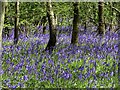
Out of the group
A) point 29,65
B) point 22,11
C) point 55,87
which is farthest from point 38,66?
point 22,11

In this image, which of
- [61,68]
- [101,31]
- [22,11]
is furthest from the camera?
[22,11]

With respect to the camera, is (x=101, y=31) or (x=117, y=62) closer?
(x=117, y=62)

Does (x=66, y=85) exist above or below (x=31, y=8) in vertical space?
below

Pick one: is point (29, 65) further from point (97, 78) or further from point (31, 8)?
point (31, 8)

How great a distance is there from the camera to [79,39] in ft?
30.8

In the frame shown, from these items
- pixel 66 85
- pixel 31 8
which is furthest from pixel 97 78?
pixel 31 8

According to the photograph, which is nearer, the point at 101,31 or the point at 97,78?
the point at 97,78

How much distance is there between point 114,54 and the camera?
6715 mm

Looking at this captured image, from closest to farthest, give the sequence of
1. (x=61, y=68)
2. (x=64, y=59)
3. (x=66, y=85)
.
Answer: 1. (x=66, y=85)
2. (x=61, y=68)
3. (x=64, y=59)

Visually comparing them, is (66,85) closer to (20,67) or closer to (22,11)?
(20,67)

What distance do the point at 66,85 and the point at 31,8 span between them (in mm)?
9346

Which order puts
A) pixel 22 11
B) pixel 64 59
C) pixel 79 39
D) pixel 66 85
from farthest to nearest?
1. pixel 22 11
2. pixel 79 39
3. pixel 64 59
4. pixel 66 85

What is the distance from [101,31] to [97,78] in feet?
16.8

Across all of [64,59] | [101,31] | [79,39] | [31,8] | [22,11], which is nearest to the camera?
[64,59]
